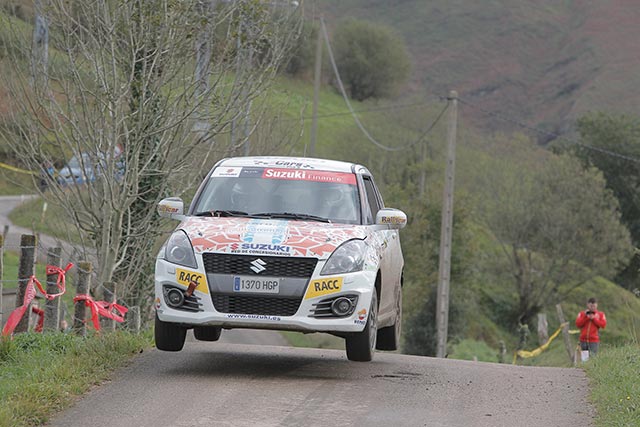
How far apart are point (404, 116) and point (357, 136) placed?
3.94 meters

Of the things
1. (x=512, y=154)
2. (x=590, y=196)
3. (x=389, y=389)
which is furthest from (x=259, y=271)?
(x=512, y=154)

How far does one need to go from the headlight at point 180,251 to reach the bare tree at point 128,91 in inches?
202

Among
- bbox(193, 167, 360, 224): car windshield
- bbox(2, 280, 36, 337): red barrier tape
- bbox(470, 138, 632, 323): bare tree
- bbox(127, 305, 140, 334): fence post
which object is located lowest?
bbox(470, 138, 632, 323): bare tree

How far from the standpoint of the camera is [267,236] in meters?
10.8

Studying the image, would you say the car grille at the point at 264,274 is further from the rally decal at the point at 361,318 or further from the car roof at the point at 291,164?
the car roof at the point at 291,164

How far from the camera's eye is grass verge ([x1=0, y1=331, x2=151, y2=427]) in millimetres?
8539

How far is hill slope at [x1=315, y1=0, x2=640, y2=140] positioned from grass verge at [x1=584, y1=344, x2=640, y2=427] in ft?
372

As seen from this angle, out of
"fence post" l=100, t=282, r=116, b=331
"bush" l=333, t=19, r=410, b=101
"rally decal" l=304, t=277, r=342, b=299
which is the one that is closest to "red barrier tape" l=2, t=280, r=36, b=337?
"fence post" l=100, t=282, r=116, b=331

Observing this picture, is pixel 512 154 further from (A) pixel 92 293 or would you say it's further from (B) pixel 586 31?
A: (B) pixel 586 31

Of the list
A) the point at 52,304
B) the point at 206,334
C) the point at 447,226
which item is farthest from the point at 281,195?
the point at 447,226

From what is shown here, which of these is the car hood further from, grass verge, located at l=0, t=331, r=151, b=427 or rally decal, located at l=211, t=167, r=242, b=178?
grass verge, located at l=0, t=331, r=151, b=427

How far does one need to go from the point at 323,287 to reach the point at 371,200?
2.45 metres

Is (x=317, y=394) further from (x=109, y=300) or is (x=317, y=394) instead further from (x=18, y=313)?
(x=109, y=300)

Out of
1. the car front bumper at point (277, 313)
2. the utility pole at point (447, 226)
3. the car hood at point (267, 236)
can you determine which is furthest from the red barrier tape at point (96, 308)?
the utility pole at point (447, 226)
